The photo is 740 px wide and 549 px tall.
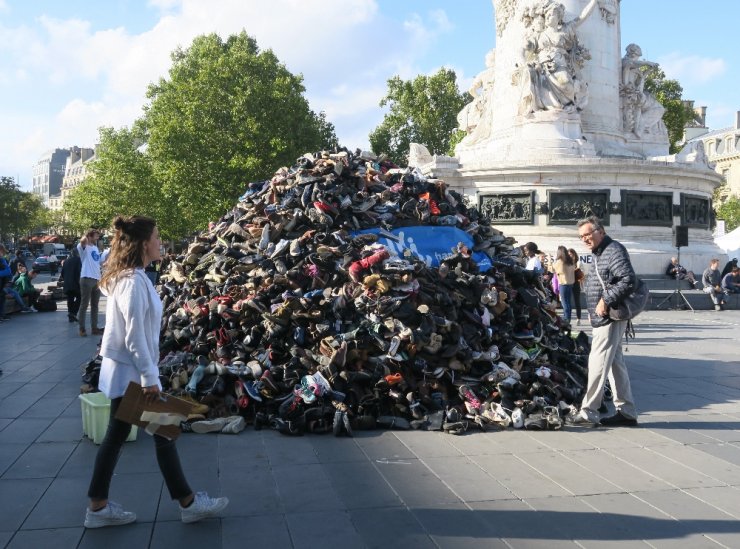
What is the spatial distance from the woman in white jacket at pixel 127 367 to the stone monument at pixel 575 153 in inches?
662

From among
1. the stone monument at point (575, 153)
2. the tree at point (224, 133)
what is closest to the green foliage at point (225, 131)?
the tree at point (224, 133)

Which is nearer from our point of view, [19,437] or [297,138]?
[19,437]

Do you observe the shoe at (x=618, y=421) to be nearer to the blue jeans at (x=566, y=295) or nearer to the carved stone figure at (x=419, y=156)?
the blue jeans at (x=566, y=295)

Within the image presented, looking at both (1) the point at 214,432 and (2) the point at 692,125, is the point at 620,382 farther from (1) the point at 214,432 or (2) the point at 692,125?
(2) the point at 692,125

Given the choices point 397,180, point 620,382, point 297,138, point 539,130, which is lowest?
point 620,382

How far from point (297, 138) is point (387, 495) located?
117ft

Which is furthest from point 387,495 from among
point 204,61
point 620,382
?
point 204,61

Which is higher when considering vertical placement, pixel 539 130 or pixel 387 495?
pixel 539 130

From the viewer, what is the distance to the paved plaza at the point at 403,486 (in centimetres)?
374

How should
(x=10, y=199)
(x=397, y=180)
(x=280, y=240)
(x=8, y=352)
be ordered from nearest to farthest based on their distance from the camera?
(x=280, y=240), (x=397, y=180), (x=8, y=352), (x=10, y=199)

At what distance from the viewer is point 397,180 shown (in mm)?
8578

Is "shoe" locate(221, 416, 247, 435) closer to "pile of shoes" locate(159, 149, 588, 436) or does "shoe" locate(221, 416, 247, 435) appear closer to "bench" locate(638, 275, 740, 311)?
"pile of shoes" locate(159, 149, 588, 436)

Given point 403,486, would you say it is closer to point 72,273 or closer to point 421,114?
point 72,273

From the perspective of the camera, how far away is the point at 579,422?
6191 millimetres
